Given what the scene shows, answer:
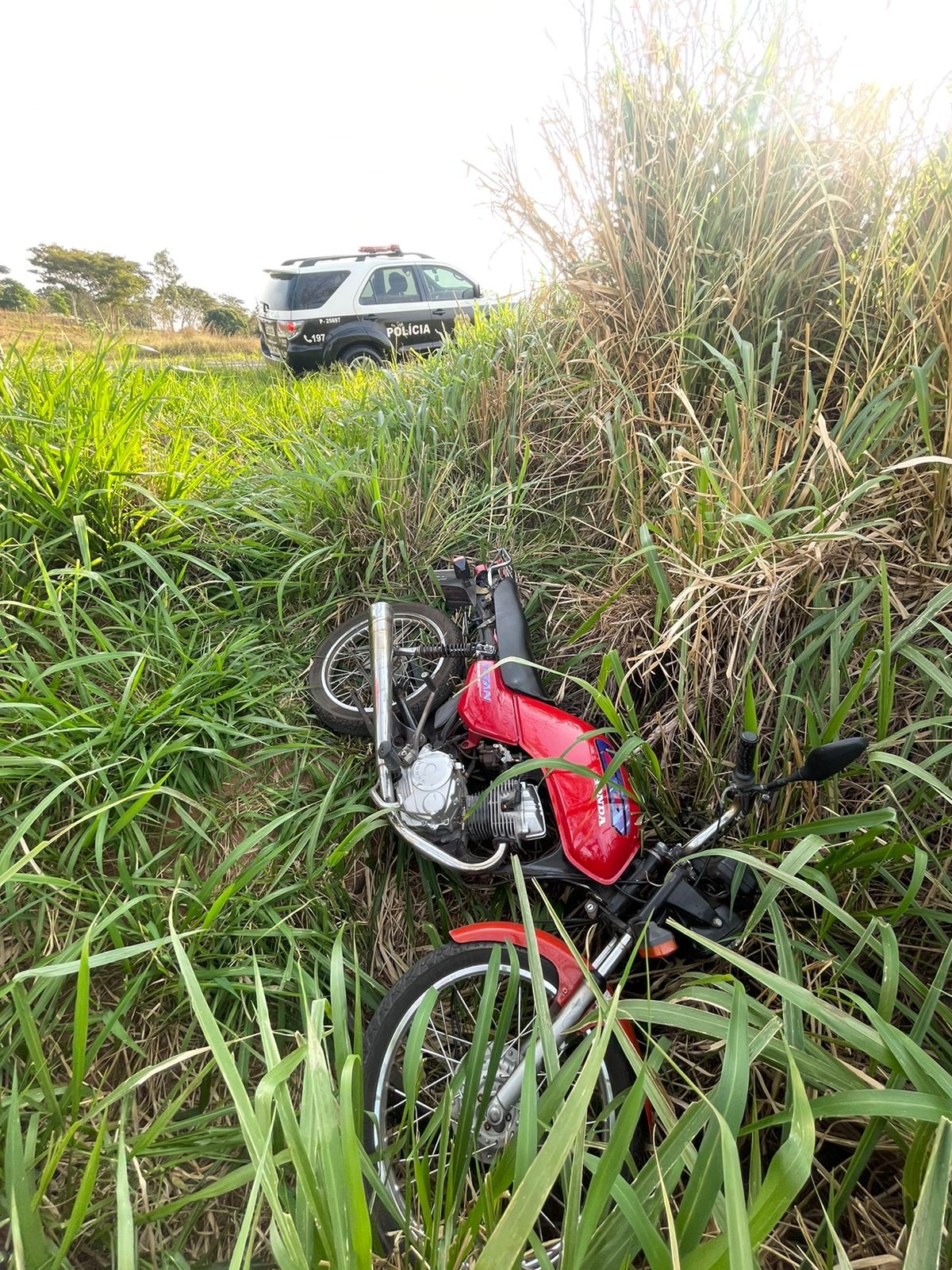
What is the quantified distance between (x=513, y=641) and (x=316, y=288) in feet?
25.3

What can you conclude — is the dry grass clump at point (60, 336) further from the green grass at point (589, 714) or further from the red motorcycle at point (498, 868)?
the red motorcycle at point (498, 868)

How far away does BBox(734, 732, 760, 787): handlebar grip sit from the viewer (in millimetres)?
1122

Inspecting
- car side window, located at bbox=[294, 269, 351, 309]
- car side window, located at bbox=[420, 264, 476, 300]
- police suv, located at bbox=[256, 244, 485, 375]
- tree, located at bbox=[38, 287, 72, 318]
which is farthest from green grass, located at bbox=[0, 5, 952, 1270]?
car side window, located at bbox=[420, 264, 476, 300]

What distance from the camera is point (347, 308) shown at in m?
7.70

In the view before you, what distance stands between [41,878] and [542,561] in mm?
2044

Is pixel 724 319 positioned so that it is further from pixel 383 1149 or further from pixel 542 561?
pixel 383 1149

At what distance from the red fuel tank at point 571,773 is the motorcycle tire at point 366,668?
0.24 meters

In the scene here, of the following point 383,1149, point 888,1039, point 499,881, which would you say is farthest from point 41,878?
point 888,1039

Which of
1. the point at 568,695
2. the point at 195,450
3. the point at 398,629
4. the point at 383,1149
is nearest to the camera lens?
the point at 383,1149

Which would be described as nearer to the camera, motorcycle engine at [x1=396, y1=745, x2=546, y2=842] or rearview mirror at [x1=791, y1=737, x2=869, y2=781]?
rearview mirror at [x1=791, y1=737, x2=869, y2=781]

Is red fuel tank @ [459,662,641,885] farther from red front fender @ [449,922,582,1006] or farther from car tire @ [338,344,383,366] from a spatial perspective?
car tire @ [338,344,383,366]

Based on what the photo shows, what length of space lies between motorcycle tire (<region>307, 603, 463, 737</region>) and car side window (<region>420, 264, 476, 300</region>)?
776cm

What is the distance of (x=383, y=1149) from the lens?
124 centimetres

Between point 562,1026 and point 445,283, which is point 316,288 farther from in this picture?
point 562,1026
